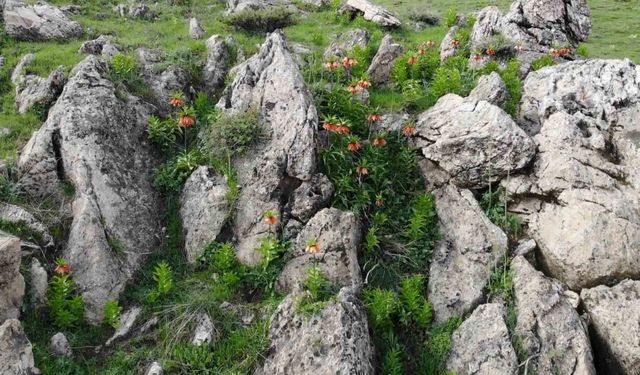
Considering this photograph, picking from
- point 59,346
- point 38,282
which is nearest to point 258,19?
point 38,282

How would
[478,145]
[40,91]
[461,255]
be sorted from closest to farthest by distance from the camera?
[461,255], [478,145], [40,91]

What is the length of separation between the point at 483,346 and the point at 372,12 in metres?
12.9

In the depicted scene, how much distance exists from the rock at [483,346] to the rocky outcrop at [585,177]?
5.51 feet

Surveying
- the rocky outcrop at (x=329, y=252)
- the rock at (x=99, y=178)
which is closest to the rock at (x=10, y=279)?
the rock at (x=99, y=178)

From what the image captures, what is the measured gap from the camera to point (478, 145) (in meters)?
9.84

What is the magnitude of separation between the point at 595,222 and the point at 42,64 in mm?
13031

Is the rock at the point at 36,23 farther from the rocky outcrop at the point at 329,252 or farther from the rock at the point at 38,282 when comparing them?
the rocky outcrop at the point at 329,252

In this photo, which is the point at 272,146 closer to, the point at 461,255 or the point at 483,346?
the point at 461,255

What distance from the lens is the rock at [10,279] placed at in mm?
7316

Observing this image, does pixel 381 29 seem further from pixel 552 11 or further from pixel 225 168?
pixel 225 168

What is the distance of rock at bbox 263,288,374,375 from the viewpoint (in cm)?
708

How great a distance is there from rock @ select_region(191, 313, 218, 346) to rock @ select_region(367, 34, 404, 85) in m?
7.75

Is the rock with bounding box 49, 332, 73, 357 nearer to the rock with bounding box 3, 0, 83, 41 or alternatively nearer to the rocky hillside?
the rocky hillside

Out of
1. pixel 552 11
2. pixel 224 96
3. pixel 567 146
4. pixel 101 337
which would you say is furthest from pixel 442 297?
pixel 552 11
